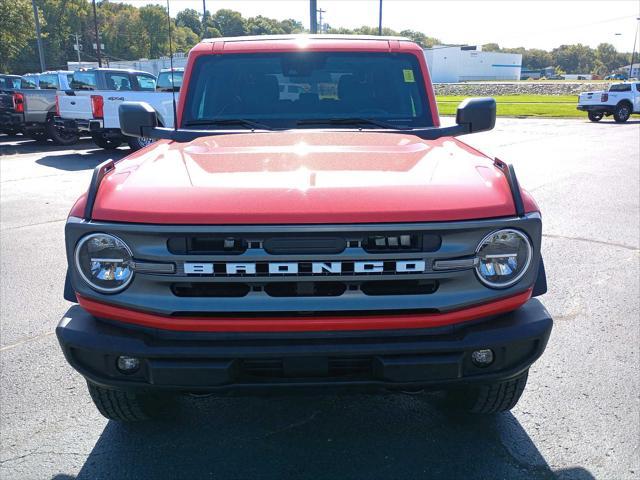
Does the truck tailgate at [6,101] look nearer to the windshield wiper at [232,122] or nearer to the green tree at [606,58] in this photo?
the windshield wiper at [232,122]

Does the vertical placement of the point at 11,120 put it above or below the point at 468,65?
below

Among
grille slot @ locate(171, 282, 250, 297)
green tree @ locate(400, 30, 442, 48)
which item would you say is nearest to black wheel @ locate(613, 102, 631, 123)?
grille slot @ locate(171, 282, 250, 297)

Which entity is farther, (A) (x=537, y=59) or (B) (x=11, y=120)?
(A) (x=537, y=59)

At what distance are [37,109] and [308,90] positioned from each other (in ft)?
49.1

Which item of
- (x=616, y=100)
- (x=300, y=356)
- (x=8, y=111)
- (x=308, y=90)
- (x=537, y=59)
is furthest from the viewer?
(x=537, y=59)

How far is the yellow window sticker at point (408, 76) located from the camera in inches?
150

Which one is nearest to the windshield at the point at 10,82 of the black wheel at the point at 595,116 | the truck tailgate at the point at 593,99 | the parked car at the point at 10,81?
the parked car at the point at 10,81

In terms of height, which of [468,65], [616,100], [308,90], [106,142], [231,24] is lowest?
[106,142]

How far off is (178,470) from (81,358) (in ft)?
2.51

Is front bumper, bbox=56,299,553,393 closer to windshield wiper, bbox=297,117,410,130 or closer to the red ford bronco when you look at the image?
the red ford bronco

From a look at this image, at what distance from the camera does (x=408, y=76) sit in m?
3.82

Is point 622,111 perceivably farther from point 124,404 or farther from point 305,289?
point 124,404

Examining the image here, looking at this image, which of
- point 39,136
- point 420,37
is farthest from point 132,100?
point 420,37

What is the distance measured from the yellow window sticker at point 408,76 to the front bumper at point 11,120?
15189 millimetres
